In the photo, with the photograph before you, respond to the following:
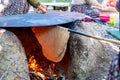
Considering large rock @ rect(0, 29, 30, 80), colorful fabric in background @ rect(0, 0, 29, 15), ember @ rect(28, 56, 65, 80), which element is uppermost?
colorful fabric in background @ rect(0, 0, 29, 15)

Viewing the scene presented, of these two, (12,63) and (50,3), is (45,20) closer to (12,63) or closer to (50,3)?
(12,63)

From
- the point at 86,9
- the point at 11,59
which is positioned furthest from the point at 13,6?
the point at 86,9

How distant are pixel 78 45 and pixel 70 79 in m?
0.47

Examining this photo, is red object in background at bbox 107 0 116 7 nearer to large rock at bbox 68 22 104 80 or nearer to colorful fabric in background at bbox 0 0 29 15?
colorful fabric in background at bbox 0 0 29 15

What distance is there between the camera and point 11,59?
303cm

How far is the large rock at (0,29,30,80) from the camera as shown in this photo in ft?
9.75

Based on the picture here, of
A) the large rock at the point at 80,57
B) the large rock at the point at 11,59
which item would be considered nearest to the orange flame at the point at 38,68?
the large rock at the point at 80,57

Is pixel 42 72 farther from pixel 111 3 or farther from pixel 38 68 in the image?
pixel 111 3

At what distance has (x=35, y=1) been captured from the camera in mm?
4172

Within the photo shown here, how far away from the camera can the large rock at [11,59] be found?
2.97 metres

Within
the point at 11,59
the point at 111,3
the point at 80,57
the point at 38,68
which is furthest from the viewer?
the point at 111,3

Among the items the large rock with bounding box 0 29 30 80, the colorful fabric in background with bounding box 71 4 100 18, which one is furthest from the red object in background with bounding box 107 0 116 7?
the large rock with bounding box 0 29 30 80

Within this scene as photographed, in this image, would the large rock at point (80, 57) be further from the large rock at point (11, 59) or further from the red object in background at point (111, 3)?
the red object in background at point (111, 3)

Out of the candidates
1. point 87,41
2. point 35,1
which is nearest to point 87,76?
point 87,41
